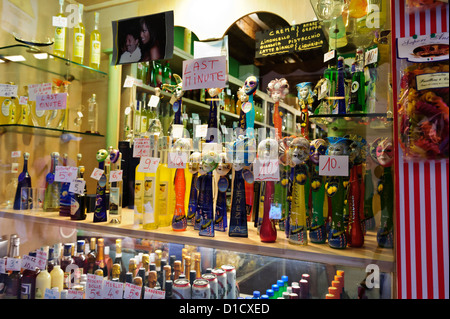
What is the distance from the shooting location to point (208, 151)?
1.33 metres

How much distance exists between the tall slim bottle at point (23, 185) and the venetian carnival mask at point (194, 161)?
1.08m

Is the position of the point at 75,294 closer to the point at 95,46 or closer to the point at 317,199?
the point at 317,199

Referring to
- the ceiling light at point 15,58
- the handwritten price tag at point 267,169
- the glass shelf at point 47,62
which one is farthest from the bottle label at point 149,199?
the ceiling light at point 15,58

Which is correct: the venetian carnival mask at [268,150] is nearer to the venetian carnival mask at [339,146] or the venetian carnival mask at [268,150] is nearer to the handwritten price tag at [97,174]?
the venetian carnival mask at [339,146]

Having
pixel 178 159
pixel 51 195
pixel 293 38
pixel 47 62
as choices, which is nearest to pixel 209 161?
pixel 178 159

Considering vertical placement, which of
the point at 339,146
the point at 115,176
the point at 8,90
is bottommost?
the point at 115,176

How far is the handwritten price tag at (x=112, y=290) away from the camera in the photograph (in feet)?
4.88

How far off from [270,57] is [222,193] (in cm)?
77

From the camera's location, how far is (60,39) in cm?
212

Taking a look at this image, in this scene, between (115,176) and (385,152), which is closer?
(385,152)

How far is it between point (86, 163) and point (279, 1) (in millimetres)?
1360

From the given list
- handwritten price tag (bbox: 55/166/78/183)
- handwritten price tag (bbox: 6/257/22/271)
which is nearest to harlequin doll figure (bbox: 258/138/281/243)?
handwritten price tag (bbox: 55/166/78/183)

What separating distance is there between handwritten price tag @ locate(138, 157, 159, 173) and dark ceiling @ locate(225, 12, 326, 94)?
1.84 feet
